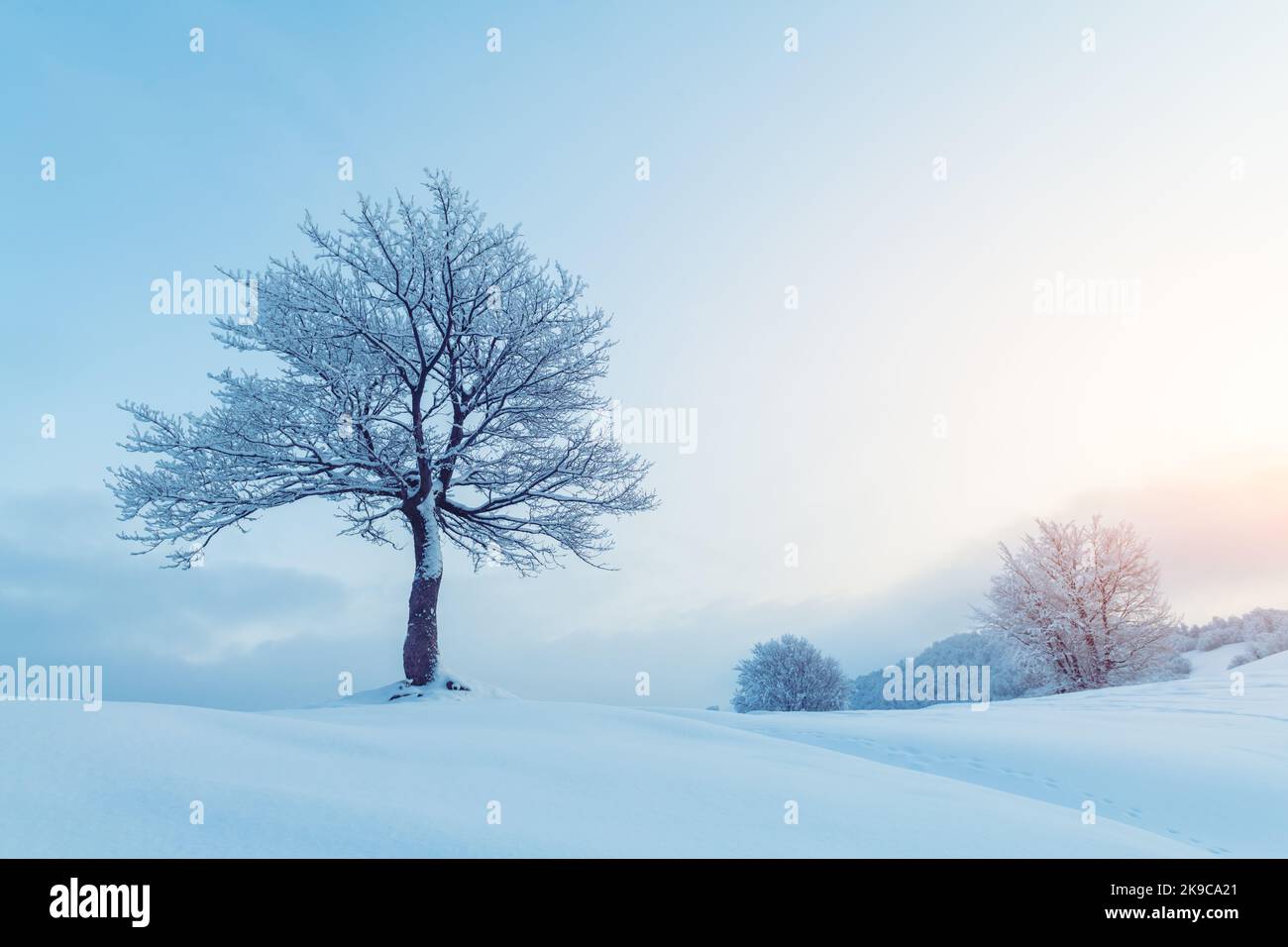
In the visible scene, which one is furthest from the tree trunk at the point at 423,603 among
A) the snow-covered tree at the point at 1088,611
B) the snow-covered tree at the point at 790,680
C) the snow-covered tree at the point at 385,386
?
the snow-covered tree at the point at 1088,611

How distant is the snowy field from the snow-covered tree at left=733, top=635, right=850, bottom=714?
1659cm

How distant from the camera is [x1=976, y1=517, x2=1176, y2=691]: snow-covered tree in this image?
2456cm

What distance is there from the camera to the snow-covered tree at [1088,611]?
24562mm

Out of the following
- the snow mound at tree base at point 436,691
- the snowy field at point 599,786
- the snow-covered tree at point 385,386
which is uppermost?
the snow-covered tree at point 385,386

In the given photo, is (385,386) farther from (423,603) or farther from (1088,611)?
(1088,611)

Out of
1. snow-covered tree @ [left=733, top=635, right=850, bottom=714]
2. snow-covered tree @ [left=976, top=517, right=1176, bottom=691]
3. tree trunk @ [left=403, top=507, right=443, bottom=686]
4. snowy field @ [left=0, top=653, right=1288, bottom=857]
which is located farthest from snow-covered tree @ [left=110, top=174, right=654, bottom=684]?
snow-covered tree @ [left=976, top=517, right=1176, bottom=691]

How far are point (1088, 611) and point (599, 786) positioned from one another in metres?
26.3

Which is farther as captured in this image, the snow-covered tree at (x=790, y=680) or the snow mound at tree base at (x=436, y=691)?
the snow-covered tree at (x=790, y=680)

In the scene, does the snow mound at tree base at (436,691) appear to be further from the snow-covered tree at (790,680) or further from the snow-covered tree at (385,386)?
the snow-covered tree at (790,680)

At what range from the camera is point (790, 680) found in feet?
78.5

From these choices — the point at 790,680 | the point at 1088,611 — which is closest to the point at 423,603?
the point at 790,680

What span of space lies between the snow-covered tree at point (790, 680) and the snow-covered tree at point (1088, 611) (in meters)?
7.01

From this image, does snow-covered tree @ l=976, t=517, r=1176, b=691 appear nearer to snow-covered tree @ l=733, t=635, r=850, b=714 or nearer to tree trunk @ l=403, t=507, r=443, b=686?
snow-covered tree @ l=733, t=635, r=850, b=714
